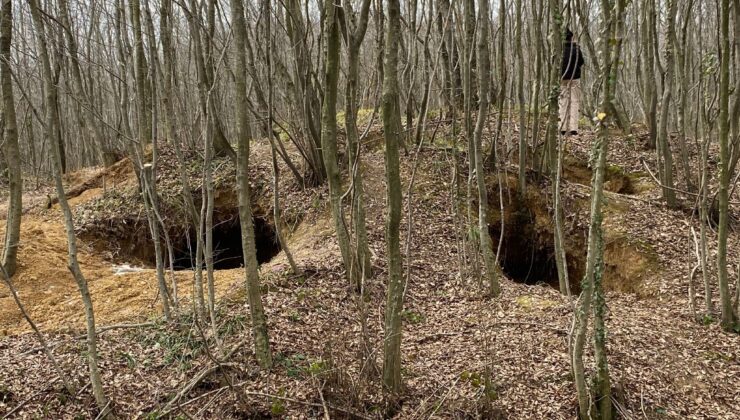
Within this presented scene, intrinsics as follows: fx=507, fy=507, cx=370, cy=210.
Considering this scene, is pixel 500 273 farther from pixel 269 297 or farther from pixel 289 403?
pixel 289 403

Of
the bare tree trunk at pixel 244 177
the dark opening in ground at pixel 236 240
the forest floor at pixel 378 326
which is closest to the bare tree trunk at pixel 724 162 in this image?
the forest floor at pixel 378 326

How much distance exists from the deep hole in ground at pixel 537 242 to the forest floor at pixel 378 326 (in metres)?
0.03

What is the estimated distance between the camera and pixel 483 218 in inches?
252

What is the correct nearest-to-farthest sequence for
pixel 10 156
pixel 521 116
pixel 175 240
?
pixel 10 156, pixel 521 116, pixel 175 240

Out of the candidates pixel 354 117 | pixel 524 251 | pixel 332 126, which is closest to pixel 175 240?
pixel 332 126

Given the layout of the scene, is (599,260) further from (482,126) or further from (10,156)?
(10,156)

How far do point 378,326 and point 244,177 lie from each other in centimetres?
217

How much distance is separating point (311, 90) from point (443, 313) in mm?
4193

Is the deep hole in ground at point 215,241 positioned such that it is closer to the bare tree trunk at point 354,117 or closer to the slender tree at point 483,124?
the bare tree trunk at point 354,117

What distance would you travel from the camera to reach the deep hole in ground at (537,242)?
7.79 meters

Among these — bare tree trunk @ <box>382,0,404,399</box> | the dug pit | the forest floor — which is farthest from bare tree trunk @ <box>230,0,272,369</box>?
the dug pit

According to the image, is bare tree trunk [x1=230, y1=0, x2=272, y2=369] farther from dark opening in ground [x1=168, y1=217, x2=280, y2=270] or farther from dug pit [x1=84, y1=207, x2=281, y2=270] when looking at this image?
dark opening in ground [x1=168, y1=217, x2=280, y2=270]

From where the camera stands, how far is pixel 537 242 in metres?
8.88

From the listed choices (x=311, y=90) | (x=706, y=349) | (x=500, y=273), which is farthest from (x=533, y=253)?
(x=311, y=90)
